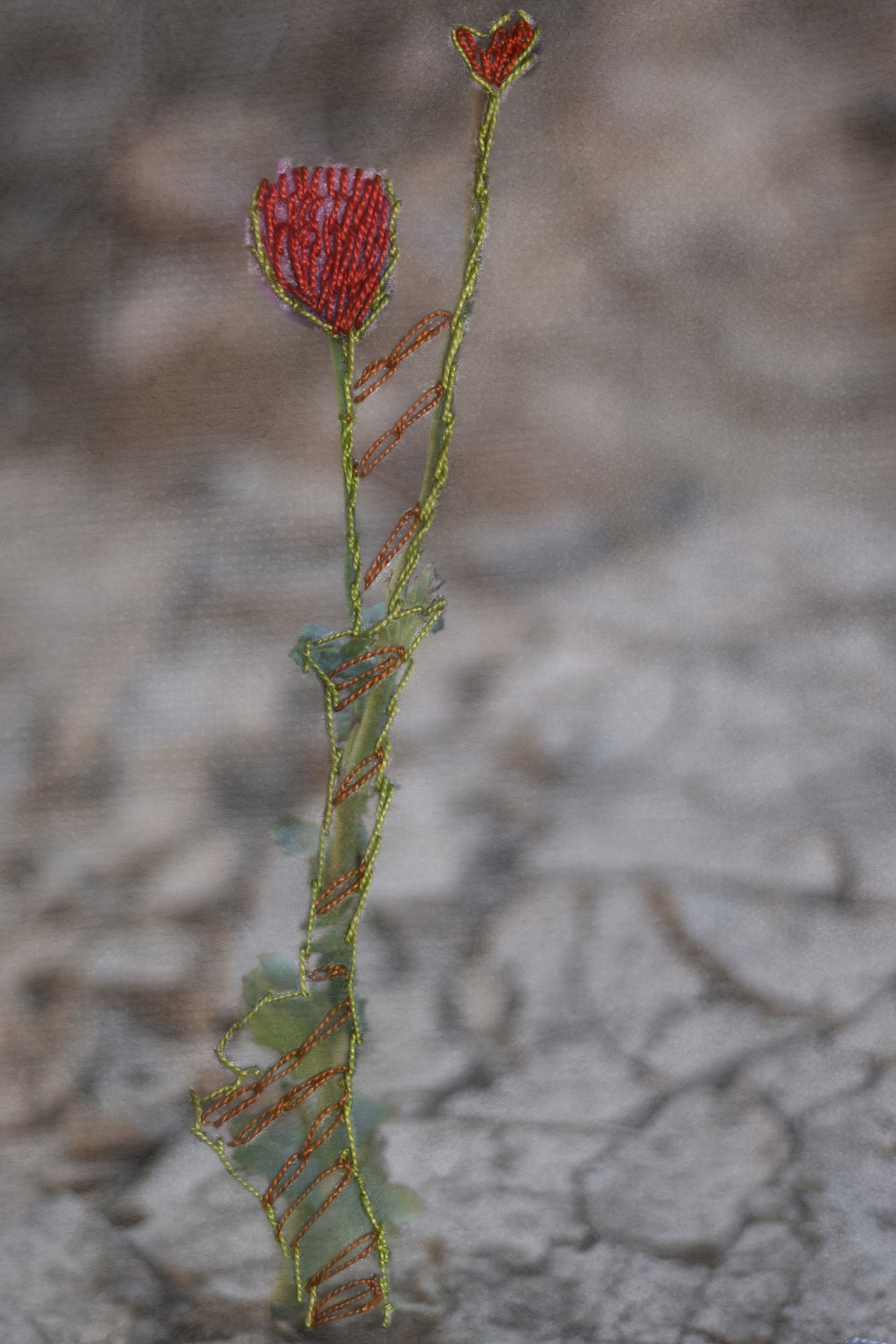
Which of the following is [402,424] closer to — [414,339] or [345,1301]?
[414,339]

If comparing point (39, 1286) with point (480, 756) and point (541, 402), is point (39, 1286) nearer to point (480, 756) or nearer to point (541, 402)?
point (480, 756)

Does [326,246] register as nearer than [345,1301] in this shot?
Yes

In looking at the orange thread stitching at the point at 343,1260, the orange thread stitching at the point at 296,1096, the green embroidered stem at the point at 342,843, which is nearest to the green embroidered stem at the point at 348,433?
the green embroidered stem at the point at 342,843

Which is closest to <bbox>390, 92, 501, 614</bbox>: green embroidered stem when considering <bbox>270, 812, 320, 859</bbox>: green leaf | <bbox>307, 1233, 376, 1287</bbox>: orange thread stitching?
<bbox>270, 812, 320, 859</bbox>: green leaf

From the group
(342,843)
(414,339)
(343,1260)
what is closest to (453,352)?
(414,339)

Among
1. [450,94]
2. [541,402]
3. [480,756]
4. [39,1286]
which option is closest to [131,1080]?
[39,1286]

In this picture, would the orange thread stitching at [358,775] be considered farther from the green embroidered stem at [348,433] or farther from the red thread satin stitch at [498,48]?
the red thread satin stitch at [498,48]
